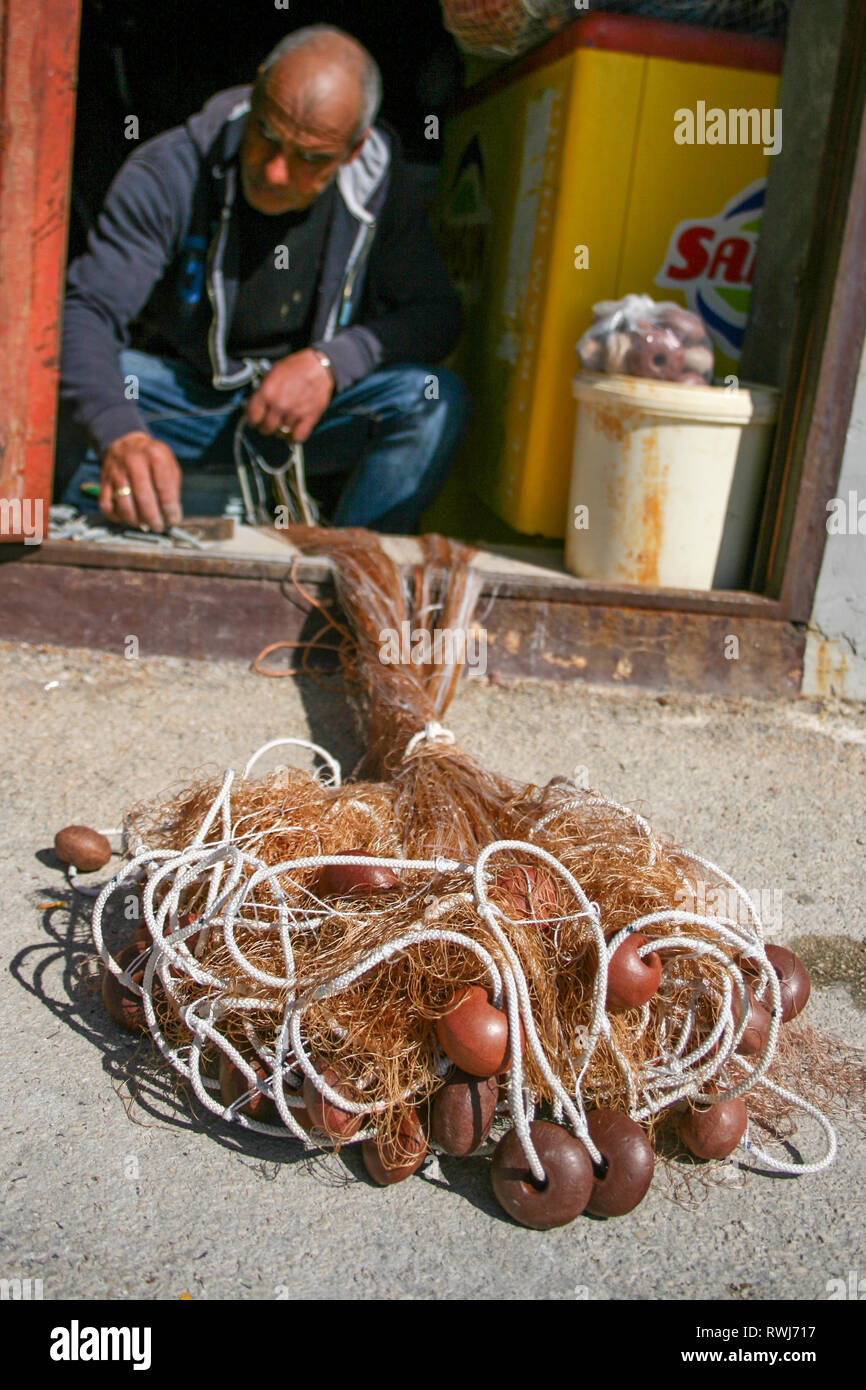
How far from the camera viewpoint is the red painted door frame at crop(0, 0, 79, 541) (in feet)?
9.52

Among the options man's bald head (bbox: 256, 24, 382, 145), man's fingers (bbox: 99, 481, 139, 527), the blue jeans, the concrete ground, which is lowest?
the concrete ground

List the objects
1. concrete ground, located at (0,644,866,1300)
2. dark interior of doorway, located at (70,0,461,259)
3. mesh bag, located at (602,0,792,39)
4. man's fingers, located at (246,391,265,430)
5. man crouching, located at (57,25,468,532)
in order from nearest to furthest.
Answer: concrete ground, located at (0,644,866,1300) < man crouching, located at (57,25,468,532) < mesh bag, located at (602,0,792,39) < man's fingers, located at (246,391,265,430) < dark interior of doorway, located at (70,0,461,259)

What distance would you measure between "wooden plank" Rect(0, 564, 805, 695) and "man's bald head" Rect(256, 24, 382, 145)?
5.04 ft

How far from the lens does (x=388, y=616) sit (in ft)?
10.4

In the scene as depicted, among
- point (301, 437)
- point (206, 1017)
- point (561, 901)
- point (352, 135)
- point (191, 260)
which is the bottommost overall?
point (206, 1017)

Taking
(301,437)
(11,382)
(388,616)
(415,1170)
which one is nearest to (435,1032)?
(415,1170)

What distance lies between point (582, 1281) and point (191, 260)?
3.58 m

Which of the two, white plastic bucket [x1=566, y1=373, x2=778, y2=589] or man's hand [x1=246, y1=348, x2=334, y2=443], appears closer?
white plastic bucket [x1=566, y1=373, x2=778, y2=589]

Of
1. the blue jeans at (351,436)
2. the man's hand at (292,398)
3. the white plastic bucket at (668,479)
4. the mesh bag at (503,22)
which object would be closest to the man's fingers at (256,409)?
the man's hand at (292,398)

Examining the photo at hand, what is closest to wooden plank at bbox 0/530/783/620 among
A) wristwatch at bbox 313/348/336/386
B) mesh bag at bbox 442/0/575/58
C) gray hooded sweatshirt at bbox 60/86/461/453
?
gray hooded sweatshirt at bbox 60/86/461/453

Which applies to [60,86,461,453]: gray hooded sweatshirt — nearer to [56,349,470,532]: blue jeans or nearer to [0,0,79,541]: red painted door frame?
[56,349,470,532]: blue jeans

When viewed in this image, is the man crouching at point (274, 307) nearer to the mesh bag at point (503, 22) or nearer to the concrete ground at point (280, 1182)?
the mesh bag at point (503, 22)

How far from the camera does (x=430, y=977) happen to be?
1657 millimetres

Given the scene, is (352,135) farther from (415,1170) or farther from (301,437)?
(415,1170)
